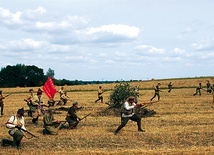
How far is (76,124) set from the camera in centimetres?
2294

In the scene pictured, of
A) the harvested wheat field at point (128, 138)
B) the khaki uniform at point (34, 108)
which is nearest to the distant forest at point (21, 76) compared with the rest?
the khaki uniform at point (34, 108)

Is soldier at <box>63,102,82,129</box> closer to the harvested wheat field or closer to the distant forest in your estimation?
the harvested wheat field

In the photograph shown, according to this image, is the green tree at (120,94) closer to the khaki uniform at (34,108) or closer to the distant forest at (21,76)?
the khaki uniform at (34,108)

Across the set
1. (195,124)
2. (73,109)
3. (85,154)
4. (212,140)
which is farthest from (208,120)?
(85,154)

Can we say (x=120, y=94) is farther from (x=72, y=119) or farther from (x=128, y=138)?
(x=128, y=138)

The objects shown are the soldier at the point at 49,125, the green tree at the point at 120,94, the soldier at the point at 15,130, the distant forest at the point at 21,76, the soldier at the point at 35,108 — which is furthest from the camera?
the distant forest at the point at 21,76

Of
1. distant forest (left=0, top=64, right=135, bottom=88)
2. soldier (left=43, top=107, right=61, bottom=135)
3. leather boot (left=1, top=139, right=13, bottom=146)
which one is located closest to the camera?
leather boot (left=1, top=139, right=13, bottom=146)

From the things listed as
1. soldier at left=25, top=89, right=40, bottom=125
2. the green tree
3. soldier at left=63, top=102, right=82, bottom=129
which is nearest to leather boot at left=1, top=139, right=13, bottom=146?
soldier at left=63, top=102, right=82, bottom=129

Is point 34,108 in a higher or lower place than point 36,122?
higher

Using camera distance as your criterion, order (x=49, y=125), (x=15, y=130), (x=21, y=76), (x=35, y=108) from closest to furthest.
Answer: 1. (x=15, y=130)
2. (x=49, y=125)
3. (x=35, y=108)
4. (x=21, y=76)

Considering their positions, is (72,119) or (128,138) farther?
(72,119)

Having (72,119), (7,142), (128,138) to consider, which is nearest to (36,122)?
(72,119)

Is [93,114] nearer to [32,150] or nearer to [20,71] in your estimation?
[32,150]

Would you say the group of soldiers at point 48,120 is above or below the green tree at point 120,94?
below
